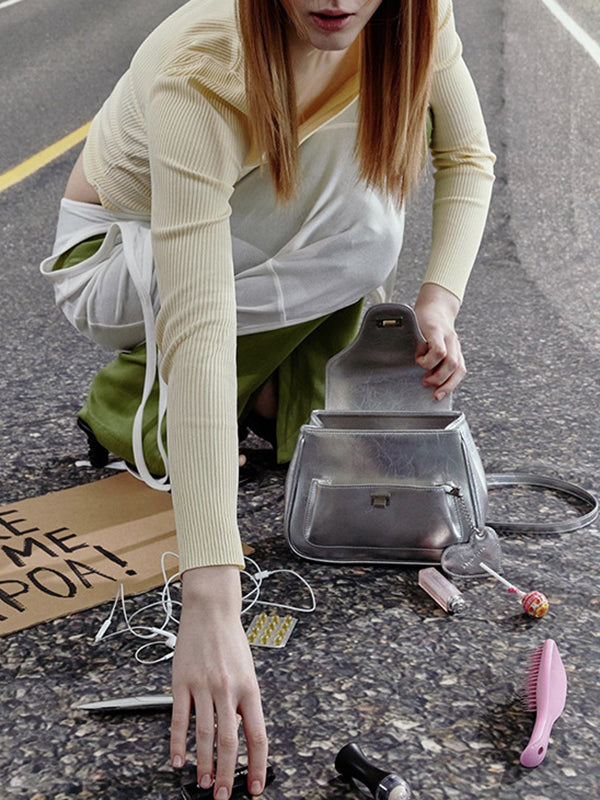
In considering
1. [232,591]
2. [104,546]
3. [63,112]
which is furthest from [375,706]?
[63,112]

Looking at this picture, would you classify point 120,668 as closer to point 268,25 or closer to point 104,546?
point 104,546

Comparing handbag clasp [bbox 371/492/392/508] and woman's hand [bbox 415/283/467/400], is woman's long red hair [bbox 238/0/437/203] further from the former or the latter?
handbag clasp [bbox 371/492/392/508]

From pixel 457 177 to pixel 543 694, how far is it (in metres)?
0.86

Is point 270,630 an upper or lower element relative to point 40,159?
upper

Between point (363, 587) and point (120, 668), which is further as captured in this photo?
point (363, 587)

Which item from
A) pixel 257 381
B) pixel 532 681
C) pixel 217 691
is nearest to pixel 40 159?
pixel 257 381

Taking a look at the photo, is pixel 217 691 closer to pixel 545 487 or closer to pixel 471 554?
pixel 471 554

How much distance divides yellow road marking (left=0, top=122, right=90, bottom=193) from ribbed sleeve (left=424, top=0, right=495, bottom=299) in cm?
268

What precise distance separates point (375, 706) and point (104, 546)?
56 centimetres

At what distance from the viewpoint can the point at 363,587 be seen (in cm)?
150

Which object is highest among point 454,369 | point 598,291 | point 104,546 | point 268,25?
point 268,25

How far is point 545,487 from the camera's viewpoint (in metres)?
1.80

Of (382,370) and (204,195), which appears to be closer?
(204,195)

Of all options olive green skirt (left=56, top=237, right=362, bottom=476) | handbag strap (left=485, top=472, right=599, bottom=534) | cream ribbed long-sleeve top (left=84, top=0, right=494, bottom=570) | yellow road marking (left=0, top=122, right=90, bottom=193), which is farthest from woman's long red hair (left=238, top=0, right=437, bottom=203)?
yellow road marking (left=0, top=122, right=90, bottom=193)
